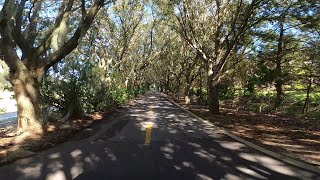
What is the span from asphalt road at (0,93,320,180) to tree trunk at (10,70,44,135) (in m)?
2.33

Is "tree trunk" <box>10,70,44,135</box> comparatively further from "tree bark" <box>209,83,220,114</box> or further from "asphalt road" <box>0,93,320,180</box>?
"tree bark" <box>209,83,220,114</box>

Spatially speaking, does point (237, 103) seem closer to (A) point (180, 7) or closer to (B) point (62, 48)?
(A) point (180, 7)

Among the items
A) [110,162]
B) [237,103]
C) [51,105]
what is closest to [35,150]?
[110,162]

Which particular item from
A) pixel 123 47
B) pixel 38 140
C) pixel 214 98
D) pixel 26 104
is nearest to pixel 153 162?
pixel 38 140

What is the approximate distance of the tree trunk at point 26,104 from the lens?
1249 cm

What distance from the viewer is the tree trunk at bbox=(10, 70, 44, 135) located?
12.5 metres

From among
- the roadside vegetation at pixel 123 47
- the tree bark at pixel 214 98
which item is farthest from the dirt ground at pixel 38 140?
the tree bark at pixel 214 98

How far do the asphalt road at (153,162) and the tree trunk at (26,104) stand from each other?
2.33 metres

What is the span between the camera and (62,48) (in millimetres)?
13609

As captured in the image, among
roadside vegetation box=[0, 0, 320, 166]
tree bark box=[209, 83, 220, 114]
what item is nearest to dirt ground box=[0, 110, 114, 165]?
roadside vegetation box=[0, 0, 320, 166]

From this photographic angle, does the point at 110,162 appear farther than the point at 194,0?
No

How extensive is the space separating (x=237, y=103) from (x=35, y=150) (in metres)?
27.8

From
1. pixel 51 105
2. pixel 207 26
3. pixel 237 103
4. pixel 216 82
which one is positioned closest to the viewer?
pixel 51 105

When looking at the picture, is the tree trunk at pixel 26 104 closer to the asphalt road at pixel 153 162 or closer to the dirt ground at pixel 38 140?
the dirt ground at pixel 38 140
